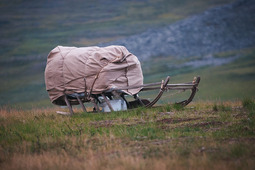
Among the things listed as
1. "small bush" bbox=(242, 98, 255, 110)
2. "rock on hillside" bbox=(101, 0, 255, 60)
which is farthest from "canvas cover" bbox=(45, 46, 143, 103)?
"rock on hillside" bbox=(101, 0, 255, 60)

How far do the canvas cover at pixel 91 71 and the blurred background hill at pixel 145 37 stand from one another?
5186 cm

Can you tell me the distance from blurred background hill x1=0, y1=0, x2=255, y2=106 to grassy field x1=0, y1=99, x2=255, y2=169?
54153mm

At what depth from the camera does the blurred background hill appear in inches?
3425

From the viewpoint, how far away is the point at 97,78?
15.9 meters

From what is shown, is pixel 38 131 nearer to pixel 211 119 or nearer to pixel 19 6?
pixel 211 119

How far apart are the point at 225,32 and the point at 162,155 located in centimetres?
11322

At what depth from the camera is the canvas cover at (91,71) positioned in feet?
52.2

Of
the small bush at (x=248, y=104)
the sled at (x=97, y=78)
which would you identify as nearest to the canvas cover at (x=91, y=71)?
the sled at (x=97, y=78)

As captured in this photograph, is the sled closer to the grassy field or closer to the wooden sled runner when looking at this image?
the wooden sled runner

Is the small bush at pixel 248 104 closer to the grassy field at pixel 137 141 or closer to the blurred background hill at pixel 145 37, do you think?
the grassy field at pixel 137 141

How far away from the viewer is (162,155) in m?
8.76

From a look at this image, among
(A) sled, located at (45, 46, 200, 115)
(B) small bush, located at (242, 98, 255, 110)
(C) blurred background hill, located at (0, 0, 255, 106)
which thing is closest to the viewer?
(B) small bush, located at (242, 98, 255, 110)

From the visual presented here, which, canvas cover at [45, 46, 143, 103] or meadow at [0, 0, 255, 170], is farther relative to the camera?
canvas cover at [45, 46, 143, 103]

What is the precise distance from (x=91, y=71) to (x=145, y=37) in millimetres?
99697
